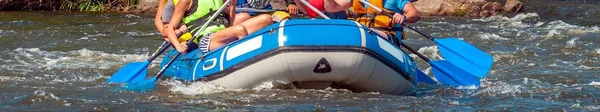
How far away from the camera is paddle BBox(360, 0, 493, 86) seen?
305 inches

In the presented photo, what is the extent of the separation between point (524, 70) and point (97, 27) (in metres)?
6.78

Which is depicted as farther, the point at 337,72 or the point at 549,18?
the point at 549,18

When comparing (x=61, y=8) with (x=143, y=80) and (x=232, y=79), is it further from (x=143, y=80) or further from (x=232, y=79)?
(x=232, y=79)

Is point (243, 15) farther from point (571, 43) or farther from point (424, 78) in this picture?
point (571, 43)

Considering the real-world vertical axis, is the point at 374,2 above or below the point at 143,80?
above

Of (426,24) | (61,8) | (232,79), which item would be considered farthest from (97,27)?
(232,79)

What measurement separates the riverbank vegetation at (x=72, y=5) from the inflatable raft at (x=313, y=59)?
1074 centimetres

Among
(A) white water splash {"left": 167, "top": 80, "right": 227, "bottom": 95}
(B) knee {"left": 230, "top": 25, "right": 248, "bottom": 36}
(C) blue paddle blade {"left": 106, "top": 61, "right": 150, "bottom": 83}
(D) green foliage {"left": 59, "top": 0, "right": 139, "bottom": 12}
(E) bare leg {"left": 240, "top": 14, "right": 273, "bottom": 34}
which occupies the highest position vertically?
(D) green foliage {"left": 59, "top": 0, "right": 139, "bottom": 12}

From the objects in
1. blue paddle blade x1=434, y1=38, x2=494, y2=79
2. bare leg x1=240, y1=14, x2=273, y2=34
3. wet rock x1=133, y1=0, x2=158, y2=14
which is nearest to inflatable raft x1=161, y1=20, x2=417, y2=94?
bare leg x1=240, y1=14, x2=273, y2=34

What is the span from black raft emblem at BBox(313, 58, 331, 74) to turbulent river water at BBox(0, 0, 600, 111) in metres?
0.20

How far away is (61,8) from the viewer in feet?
56.5

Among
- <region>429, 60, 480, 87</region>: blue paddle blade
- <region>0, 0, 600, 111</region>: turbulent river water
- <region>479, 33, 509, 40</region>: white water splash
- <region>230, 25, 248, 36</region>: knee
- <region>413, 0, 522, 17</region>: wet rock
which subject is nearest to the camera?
<region>0, 0, 600, 111</region>: turbulent river water

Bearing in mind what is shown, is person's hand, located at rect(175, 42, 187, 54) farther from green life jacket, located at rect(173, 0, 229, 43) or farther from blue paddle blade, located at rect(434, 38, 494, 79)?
blue paddle blade, located at rect(434, 38, 494, 79)

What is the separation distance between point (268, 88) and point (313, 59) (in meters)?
0.49
